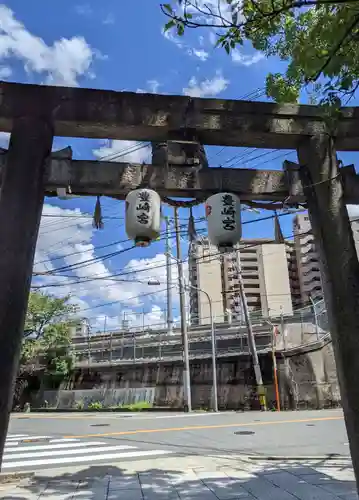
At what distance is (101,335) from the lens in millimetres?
32969

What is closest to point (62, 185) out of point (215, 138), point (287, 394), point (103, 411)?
point (215, 138)

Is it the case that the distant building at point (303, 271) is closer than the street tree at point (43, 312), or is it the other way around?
the street tree at point (43, 312)

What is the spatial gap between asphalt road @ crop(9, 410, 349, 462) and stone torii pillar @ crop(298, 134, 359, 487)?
18.6ft

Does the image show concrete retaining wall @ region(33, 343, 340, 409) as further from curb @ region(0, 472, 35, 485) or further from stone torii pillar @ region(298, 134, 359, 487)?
stone torii pillar @ region(298, 134, 359, 487)

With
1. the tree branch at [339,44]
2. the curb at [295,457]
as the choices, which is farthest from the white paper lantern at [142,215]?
the curb at [295,457]

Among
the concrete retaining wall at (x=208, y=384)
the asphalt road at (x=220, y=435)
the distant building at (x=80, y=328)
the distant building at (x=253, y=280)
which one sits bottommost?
the asphalt road at (x=220, y=435)

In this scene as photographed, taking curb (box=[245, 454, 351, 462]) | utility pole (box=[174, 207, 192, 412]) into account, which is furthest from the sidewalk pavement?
utility pole (box=[174, 207, 192, 412])

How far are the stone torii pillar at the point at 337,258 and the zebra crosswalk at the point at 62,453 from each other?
6.14 m

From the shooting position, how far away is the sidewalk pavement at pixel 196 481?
5.27 metres

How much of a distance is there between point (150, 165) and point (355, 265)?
8.65 ft

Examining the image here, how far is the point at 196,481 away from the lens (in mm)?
6062

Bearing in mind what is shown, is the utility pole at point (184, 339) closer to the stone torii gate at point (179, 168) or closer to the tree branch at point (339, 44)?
the stone torii gate at point (179, 168)

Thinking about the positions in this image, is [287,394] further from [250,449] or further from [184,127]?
[184,127]

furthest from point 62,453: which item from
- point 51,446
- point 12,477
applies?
point 12,477
